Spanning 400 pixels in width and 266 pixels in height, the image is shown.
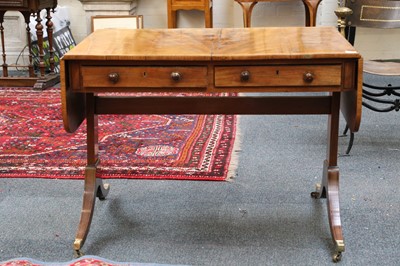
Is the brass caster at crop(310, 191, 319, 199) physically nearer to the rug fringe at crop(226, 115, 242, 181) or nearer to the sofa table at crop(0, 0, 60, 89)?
the rug fringe at crop(226, 115, 242, 181)

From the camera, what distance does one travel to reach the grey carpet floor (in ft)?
8.40

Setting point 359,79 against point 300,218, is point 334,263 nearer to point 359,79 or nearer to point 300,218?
point 300,218

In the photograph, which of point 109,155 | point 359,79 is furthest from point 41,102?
point 359,79

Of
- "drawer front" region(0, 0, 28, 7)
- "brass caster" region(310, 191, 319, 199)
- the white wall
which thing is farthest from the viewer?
the white wall

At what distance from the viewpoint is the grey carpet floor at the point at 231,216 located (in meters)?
2.56

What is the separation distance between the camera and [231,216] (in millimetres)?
2900

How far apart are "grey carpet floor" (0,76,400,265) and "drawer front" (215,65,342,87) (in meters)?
0.72

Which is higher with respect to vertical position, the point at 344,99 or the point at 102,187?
the point at 344,99

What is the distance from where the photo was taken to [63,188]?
3.27 m

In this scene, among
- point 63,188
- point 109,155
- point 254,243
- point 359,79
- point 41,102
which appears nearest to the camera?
point 359,79

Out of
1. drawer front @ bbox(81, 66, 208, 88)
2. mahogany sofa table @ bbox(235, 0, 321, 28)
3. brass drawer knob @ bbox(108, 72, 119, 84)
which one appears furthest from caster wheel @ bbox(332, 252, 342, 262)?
mahogany sofa table @ bbox(235, 0, 321, 28)

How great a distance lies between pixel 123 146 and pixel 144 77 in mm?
1625

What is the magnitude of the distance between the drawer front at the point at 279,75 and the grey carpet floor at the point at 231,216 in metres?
0.72

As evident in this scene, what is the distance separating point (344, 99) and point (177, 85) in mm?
829
